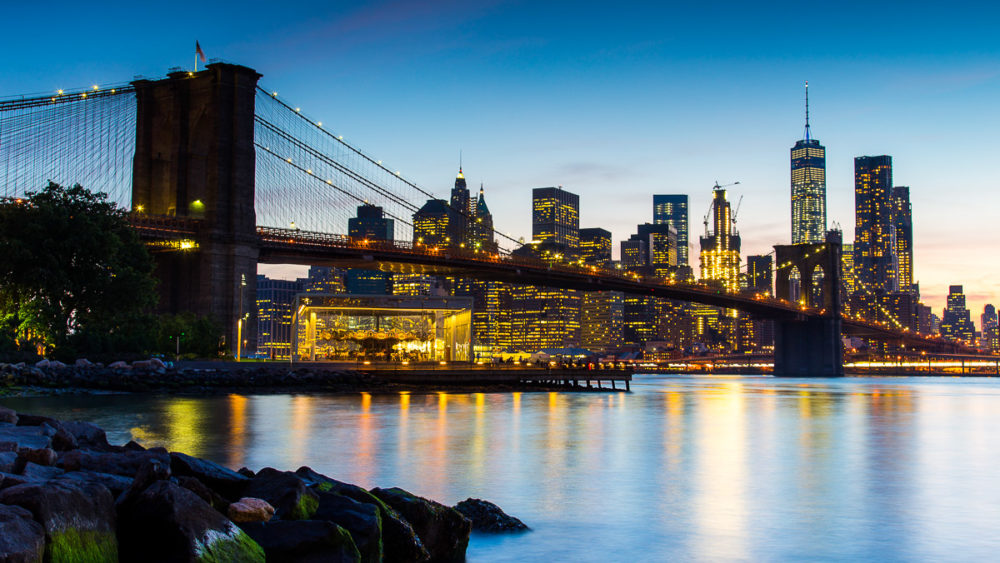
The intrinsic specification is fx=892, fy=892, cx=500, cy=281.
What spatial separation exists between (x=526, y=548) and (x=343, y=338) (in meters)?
64.8

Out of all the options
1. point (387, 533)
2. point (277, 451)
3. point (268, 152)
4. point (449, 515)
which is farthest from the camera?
point (268, 152)

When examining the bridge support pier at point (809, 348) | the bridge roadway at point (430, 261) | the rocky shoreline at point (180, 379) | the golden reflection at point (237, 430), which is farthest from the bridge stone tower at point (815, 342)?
the golden reflection at point (237, 430)

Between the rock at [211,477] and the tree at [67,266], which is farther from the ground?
the tree at [67,266]

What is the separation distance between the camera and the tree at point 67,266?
41.6 metres

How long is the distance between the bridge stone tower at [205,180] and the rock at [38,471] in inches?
1877

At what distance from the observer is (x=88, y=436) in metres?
13.0

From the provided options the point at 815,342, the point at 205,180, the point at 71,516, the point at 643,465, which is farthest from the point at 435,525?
the point at 815,342

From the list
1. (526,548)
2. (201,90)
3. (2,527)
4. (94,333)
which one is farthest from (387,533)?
(201,90)

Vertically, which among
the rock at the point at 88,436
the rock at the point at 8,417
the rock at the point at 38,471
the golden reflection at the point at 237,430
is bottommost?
the golden reflection at the point at 237,430

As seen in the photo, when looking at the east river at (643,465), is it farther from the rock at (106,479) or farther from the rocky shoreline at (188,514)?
the rock at (106,479)

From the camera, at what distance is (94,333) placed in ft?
165

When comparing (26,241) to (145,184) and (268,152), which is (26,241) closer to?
(145,184)

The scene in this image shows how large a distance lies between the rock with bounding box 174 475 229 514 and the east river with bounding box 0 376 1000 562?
3.37m

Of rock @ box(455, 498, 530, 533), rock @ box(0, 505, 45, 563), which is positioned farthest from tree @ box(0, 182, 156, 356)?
rock @ box(0, 505, 45, 563)
